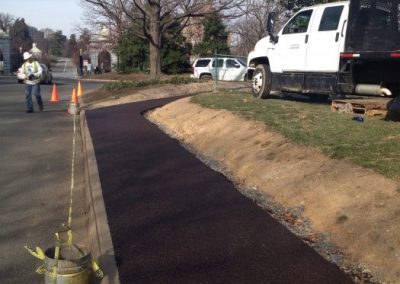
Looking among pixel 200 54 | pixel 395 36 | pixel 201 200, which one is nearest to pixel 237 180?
pixel 201 200

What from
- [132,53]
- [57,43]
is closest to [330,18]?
[132,53]

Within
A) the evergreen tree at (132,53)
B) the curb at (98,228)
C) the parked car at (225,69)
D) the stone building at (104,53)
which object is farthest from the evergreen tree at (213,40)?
the curb at (98,228)

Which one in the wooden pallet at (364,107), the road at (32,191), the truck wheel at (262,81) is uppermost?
the truck wheel at (262,81)

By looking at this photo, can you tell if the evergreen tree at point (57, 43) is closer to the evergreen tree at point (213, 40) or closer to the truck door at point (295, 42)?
the evergreen tree at point (213, 40)

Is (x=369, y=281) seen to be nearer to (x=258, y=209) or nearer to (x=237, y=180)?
(x=258, y=209)

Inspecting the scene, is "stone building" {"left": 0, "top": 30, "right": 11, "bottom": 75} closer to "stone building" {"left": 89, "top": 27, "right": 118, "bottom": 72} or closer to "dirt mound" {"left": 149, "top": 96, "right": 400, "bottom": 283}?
"stone building" {"left": 89, "top": 27, "right": 118, "bottom": 72}

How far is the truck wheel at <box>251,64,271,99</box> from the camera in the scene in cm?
1336

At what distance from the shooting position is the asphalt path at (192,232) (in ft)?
13.9

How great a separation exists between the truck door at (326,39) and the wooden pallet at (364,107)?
80cm

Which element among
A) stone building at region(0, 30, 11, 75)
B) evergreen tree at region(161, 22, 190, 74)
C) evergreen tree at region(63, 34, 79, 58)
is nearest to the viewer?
evergreen tree at region(161, 22, 190, 74)

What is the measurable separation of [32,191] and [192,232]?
3.38 m

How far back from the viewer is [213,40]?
49.9 meters

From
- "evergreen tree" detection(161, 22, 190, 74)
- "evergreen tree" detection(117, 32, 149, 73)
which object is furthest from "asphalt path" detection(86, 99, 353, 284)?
"evergreen tree" detection(117, 32, 149, 73)

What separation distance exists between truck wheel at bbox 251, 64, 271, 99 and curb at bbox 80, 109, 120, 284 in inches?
230
